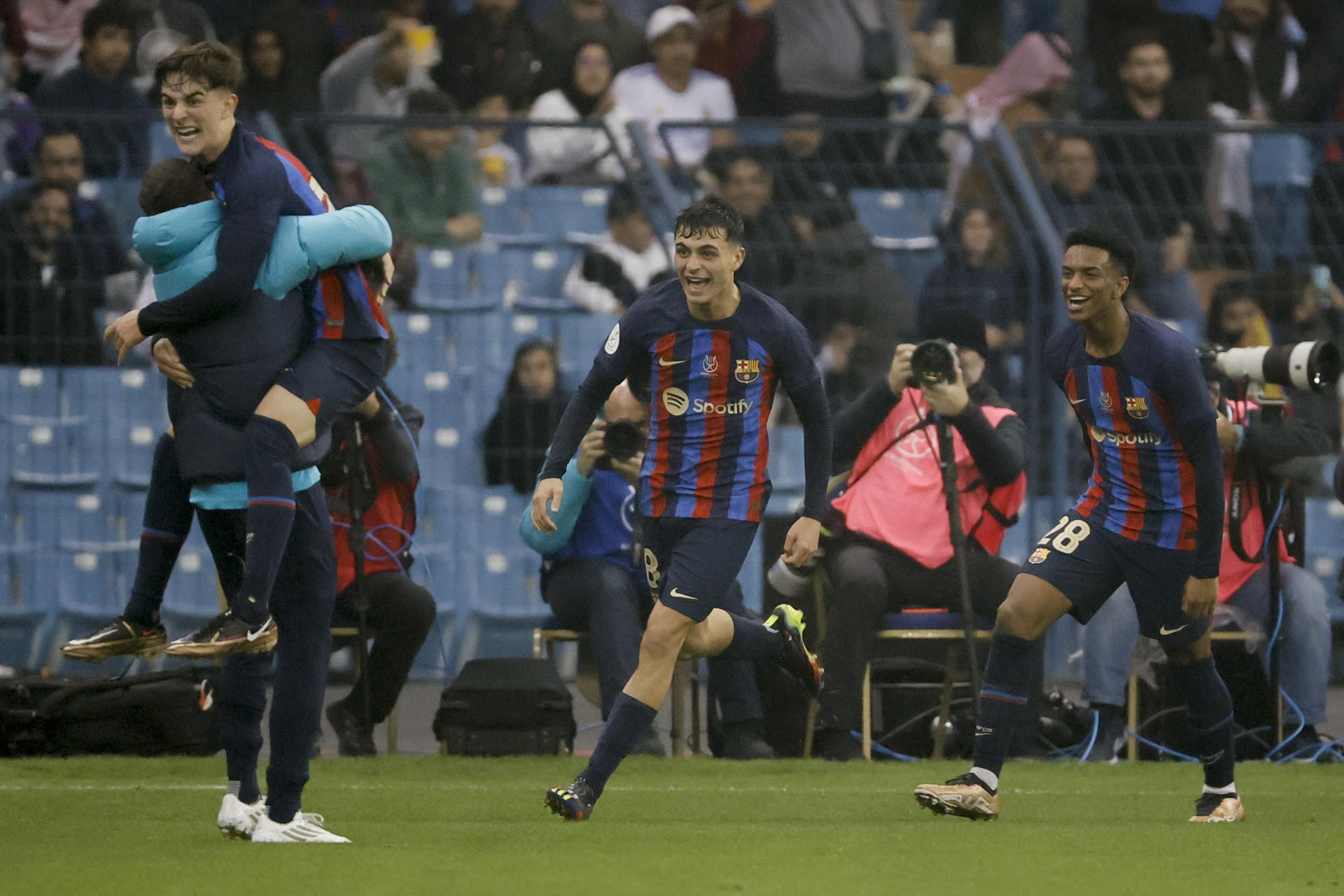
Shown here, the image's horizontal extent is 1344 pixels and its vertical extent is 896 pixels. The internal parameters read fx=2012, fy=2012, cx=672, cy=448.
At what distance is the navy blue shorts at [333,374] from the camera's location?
5.66 metres

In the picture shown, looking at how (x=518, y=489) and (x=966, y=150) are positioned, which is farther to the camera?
(x=966, y=150)

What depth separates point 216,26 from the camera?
45.3 feet

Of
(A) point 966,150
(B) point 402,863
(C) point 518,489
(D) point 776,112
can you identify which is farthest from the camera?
(D) point 776,112

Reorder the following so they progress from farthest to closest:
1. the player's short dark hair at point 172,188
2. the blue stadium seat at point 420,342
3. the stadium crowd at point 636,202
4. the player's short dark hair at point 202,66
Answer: the blue stadium seat at point 420,342 → the stadium crowd at point 636,202 → the player's short dark hair at point 172,188 → the player's short dark hair at point 202,66

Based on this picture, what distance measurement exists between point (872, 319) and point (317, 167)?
315 centimetres

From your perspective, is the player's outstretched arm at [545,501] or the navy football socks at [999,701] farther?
the navy football socks at [999,701]

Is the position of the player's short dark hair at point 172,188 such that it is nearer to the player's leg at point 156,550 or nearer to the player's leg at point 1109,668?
the player's leg at point 156,550

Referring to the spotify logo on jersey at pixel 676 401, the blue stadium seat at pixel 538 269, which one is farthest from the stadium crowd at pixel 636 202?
the spotify logo on jersey at pixel 676 401

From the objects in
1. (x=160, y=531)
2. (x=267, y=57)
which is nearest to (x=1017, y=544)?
(x=267, y=57)

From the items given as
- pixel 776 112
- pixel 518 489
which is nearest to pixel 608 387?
pixel 518 489

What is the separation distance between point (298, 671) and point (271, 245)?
3.97 feet

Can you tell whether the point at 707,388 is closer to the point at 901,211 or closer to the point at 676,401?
the point at 676,401

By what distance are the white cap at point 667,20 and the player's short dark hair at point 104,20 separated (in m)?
3.35

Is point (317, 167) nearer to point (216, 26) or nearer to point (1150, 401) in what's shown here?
point (216, 26)
